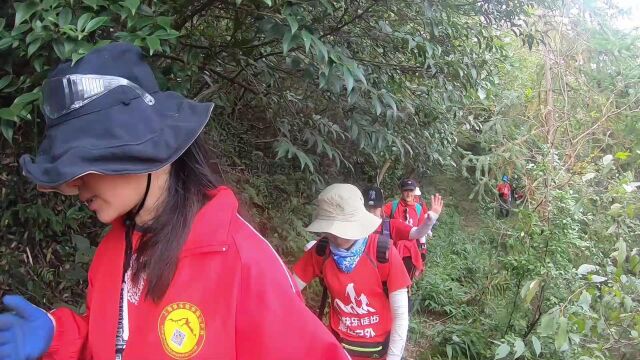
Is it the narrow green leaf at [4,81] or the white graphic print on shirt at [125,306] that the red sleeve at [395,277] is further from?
the narrow green leaf at [4,81]

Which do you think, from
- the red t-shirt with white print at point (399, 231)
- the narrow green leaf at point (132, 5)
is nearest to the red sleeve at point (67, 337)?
the narrow green leaf at point (132, 5)

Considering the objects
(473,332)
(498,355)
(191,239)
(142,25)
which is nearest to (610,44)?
(473,332)

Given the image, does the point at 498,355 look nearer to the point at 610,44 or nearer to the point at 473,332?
the point at 473,332

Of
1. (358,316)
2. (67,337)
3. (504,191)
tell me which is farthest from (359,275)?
(504,191)

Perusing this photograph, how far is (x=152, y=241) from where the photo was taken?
48.9 inches

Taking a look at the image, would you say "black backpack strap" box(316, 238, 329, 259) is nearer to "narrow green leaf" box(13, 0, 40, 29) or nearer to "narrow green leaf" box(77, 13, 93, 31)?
"narrow green leaf" box(77, 13, 93, 31)

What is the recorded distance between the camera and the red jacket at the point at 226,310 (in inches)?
45.3

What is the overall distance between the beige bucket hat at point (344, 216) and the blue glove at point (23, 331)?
145cm

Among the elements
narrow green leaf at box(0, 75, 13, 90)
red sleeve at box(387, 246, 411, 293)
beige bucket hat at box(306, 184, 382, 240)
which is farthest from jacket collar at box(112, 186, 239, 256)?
red sleeve at box(387, 246, 411, 293)

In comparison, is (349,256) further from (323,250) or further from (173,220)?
(173,220)

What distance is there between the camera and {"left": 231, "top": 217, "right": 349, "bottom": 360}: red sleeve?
1158mm

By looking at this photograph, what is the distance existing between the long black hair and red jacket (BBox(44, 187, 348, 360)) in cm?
2

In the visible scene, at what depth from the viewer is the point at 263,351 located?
1.16 m

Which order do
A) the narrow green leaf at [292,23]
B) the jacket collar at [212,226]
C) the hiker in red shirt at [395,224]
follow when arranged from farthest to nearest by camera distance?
the hiker in red shirt at [395,224] → the narrow green leaf at [292,23] → the jacket collar at [212,226]
